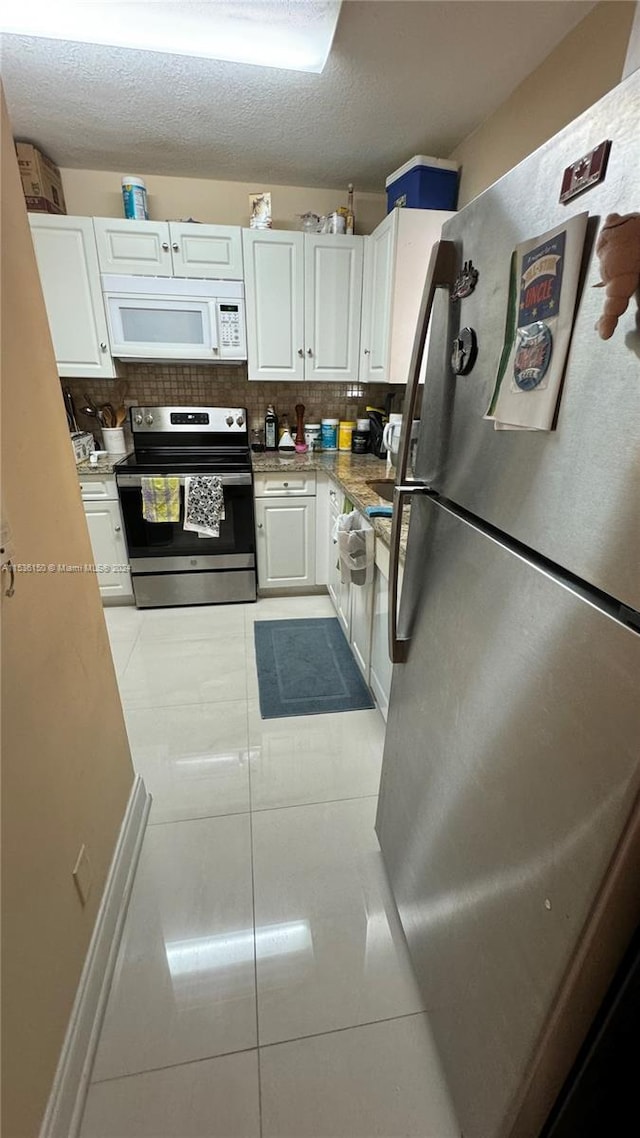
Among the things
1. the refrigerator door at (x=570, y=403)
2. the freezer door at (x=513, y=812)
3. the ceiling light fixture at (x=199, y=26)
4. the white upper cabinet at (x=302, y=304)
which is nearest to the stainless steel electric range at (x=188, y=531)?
the white upper cabinet at (x=302, y=304)

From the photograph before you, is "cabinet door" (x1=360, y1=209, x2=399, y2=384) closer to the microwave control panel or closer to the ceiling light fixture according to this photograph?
the microwave control panel

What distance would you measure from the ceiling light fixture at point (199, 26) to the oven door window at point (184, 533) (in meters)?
1.74

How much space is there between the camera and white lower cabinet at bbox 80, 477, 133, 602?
2686mm

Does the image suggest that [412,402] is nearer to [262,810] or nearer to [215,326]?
[262,810]

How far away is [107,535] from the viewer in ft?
9.14

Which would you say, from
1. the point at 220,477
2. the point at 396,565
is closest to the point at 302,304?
the point at 220,477

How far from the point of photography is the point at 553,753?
1.98 ft

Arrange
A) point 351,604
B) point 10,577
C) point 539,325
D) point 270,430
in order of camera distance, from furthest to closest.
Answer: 1. point 270,430
2. point 351,604
3. point 10,577
4. point 539,325

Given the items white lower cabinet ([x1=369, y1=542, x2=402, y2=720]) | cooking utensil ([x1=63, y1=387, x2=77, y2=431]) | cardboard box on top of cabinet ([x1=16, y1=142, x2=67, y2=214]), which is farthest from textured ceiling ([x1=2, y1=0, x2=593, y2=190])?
white lower cabinet ([x1=369, y1=542, x2=402, y2=720])

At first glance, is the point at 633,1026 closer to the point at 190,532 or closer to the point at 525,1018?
the point at 525,1018

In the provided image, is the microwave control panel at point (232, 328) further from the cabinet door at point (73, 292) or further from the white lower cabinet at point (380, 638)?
the white lower cabinet at point (380, 638)

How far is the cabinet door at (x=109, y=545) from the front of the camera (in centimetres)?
272

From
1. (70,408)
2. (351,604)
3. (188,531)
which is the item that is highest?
(70,408)

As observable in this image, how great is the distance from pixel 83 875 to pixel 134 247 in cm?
294
